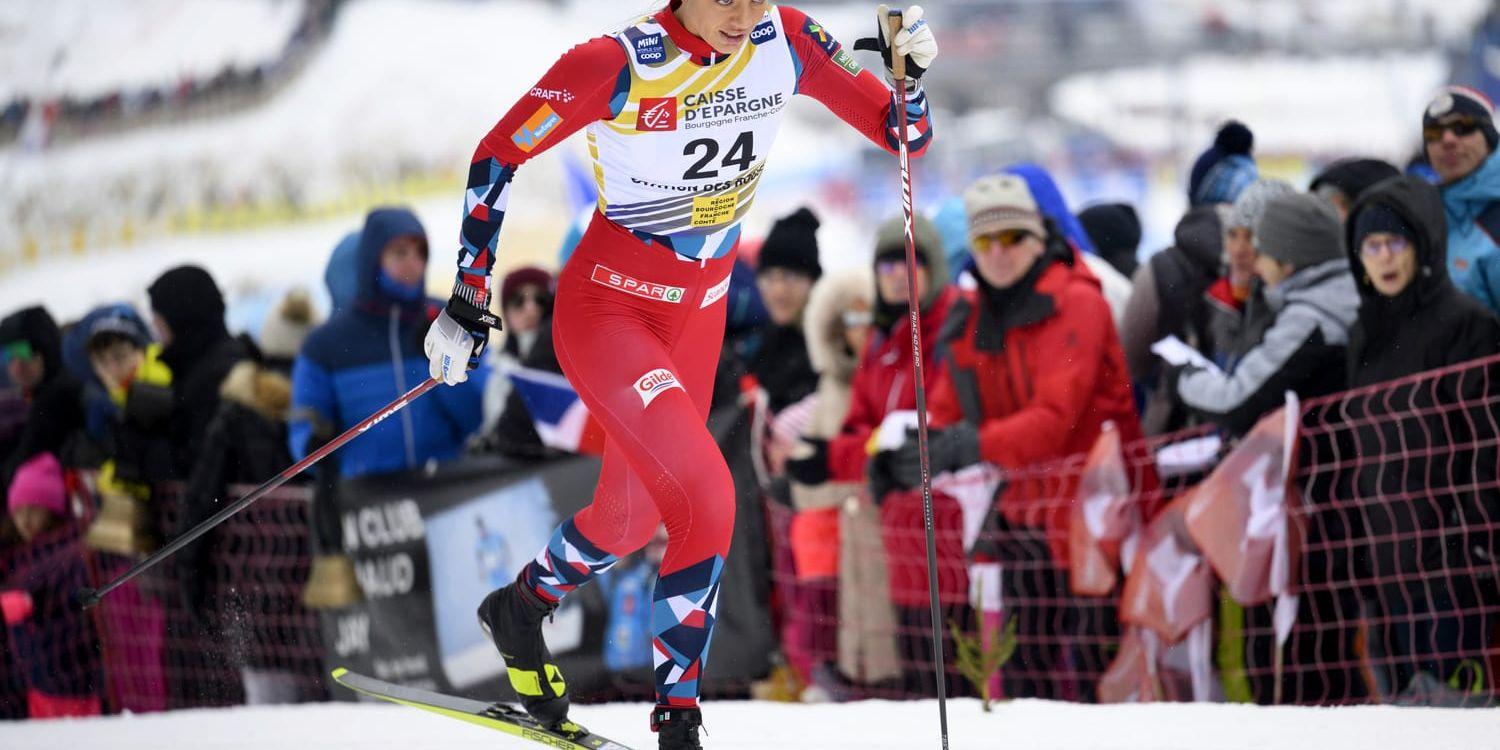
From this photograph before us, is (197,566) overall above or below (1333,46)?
below

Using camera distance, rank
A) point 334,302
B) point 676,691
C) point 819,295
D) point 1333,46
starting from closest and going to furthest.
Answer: point 676,691 < point 819,295 < point 334,302 < point 1333,46

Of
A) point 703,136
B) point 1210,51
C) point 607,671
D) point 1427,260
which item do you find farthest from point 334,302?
point 1210,51

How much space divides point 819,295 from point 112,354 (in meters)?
3.46

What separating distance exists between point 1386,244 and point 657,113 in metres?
2.20

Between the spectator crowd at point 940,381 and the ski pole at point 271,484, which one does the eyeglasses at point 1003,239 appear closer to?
the spectator crowd at point 940,381

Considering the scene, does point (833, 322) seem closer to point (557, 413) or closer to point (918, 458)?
point (918, 458)

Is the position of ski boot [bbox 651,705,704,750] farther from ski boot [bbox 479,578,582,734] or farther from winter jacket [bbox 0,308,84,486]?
winter jacket [bbox 0,308,84,486]

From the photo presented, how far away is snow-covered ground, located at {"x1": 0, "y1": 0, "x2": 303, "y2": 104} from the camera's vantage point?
20.7 meters

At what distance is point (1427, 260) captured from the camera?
4984mm

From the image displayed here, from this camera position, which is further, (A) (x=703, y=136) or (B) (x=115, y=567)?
(B) (x=115, y=567)

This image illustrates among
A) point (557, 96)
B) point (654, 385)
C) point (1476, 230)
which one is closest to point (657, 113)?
point (557, 96)

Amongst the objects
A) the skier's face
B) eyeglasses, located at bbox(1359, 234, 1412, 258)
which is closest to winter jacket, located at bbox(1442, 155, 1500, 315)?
eyeglasses, located at bbox(1359, 234, 1412, 258)

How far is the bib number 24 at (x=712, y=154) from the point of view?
4262 millimetres

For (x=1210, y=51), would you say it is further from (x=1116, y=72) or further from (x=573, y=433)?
(x=573, y=433)
